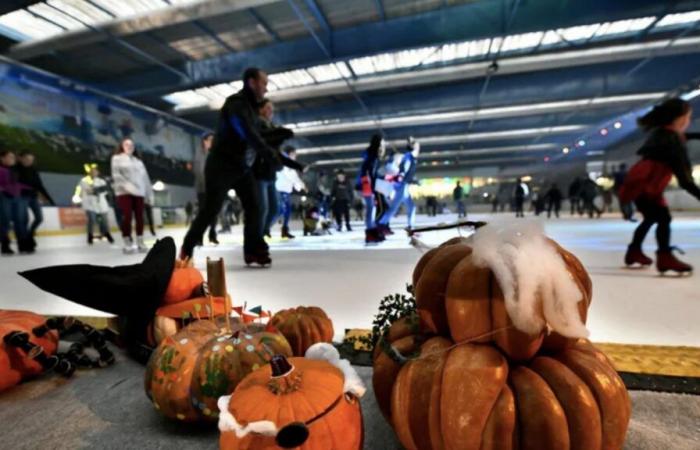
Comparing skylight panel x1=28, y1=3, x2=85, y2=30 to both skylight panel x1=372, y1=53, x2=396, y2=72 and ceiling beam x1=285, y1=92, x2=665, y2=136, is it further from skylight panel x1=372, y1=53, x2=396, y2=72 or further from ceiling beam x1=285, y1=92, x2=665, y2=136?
ceiling beam x1=285, y1=92, x2=665, y2=136

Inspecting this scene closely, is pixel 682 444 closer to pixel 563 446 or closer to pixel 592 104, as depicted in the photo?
pixel 563 446

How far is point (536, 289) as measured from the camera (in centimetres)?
48

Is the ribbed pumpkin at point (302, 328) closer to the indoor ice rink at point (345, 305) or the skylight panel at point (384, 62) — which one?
the indoor ice rink at point (345, 305)

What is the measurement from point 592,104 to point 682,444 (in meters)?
14.6

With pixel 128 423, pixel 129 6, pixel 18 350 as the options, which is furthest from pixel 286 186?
pixel 128 423

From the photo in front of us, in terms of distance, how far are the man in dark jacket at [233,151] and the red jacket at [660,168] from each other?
2.30m

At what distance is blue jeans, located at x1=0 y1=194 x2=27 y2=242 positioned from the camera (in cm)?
493

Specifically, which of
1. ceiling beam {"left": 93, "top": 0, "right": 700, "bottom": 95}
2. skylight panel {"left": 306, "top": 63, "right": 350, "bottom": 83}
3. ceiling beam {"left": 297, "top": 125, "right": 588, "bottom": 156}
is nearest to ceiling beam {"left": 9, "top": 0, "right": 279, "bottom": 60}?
ceiling beam {"left": 93, "top": 0, "right": 700, "bottom": 95}

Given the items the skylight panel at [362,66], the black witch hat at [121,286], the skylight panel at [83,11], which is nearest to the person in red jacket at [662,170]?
the black witch hat at [121,286]

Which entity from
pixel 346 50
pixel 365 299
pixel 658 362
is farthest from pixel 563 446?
pixel 346 50

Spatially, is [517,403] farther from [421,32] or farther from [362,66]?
[362,66]

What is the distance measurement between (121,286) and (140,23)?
7.32m

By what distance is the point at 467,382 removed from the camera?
48cm

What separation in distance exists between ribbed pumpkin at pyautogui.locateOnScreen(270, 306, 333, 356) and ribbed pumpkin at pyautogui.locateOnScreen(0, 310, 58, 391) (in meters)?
0.64
